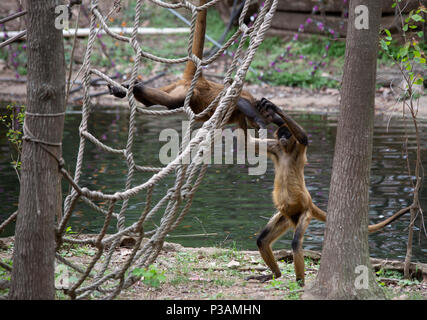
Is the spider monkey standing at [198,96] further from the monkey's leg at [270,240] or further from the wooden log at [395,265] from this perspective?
the wooden log at [395,265]

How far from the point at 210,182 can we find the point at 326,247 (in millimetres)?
5601

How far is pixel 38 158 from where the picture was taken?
3.64m

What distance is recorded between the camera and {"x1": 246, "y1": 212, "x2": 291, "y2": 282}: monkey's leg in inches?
216

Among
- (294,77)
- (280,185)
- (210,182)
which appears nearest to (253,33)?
(280,185)

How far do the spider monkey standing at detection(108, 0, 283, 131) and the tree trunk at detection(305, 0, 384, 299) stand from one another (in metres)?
1.19

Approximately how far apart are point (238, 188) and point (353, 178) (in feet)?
17.2

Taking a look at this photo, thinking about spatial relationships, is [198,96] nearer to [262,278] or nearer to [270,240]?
[270,240]

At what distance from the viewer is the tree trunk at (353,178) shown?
13.7ft

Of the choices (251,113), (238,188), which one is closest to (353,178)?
(251,113)

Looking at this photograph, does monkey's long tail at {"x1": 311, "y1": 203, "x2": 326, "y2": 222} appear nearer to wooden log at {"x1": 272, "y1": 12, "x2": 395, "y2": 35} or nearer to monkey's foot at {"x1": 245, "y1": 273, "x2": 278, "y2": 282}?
monkey's foot at {"x1": 245, "y1": 273, "x2": 278, "y2": 282}

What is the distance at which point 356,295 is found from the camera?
4219 mm

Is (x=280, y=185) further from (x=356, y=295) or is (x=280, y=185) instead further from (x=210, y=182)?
(x=210, y=182)

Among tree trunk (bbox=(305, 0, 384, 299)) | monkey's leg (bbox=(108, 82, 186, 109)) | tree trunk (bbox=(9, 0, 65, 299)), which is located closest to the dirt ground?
tree trunk (bbox=(305, 0, 384, 299))
